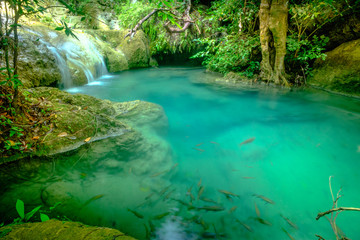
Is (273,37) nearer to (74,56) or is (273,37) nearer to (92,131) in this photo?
(92,131)

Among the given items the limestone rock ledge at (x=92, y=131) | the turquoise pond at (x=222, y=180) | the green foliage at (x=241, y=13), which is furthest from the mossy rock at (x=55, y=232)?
the green foliage at (x=241, y=13)

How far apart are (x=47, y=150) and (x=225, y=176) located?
2.39 metres

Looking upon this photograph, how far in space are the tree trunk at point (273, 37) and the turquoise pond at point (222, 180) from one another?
2.70 meters

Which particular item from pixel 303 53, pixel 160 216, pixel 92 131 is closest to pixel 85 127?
pixel 92 131

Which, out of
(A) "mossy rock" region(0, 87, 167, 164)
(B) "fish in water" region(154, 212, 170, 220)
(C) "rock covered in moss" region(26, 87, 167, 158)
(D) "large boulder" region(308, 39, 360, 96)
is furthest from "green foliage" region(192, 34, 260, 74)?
(B) "fish in water" region(154, 212, 170, 220)

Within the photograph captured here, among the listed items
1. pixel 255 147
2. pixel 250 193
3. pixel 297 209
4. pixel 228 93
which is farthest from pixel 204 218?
pixel 228 93

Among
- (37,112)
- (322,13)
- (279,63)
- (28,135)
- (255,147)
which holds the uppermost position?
(322,13)

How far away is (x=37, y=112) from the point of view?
2.69 m

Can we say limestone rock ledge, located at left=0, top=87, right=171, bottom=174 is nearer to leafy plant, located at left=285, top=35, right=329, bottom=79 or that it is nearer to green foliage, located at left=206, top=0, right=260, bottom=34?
leafy plant, located at left=285, top=35, right=329, bottom=79

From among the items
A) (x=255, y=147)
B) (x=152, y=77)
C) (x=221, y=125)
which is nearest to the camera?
(x=255, y=147)

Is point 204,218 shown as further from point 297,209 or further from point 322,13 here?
point 322,13

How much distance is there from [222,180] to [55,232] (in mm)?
1804

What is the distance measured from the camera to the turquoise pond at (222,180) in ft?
5.74

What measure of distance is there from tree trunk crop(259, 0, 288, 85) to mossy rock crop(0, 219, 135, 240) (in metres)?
6.89
